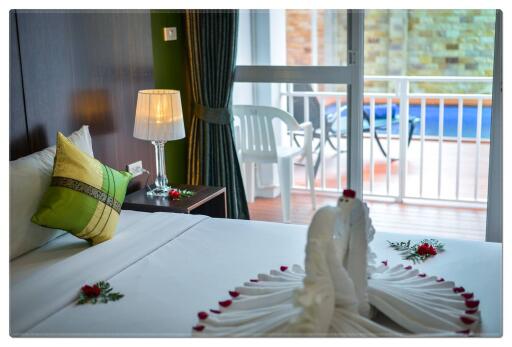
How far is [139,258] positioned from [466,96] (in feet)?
11.2

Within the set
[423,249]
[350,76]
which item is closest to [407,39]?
[350,76]

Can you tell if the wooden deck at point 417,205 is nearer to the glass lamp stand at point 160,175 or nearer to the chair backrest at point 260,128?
the chair backrest at point 260,128

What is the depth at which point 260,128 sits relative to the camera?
4.41 m

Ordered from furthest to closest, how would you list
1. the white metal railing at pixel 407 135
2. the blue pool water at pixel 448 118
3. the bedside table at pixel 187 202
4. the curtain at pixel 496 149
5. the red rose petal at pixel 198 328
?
1. the blue pool water at pixel 448 118
2. the white metal railing at pixel 407 135
3. the curtain at pixel 496 149
4. the bedside table at pixel 187 202
5. the red rose petal at pixel 198 328

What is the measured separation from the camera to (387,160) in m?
5.24

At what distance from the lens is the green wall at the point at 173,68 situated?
4027mm

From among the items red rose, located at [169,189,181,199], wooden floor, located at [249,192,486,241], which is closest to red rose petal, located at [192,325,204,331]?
red rose, located at [169,189,181,199]

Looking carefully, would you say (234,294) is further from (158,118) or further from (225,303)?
(158,118)

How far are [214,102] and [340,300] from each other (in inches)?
101

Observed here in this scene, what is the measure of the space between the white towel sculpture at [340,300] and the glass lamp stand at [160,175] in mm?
1390

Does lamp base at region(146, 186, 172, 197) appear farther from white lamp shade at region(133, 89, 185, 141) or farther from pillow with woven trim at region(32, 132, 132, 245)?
pillow with woven trim at region(32, 132, 132, 245)

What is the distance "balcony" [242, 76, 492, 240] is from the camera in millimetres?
4520

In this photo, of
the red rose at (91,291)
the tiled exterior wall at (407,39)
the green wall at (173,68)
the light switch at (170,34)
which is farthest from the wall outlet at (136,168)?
the red rose at (91,291)

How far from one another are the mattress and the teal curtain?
54.8 inches
